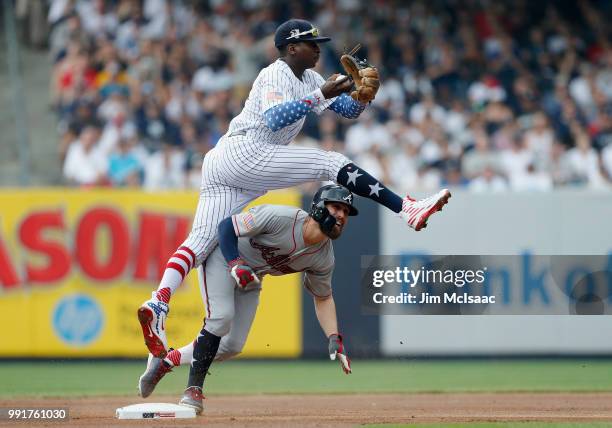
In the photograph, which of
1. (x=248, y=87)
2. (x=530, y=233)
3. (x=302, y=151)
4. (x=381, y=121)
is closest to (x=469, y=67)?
(x=381, y=121)

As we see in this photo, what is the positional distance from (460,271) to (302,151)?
4528 mm

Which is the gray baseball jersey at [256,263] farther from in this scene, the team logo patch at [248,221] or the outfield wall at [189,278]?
the outfield wall at [189,278]

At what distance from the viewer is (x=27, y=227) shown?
1268 cm

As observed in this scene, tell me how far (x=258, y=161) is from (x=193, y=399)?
5.34 ft

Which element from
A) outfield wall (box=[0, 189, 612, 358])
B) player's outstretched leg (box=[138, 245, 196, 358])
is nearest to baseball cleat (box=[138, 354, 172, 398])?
player's outstretched leg (box=[138, 245, 196, 358])

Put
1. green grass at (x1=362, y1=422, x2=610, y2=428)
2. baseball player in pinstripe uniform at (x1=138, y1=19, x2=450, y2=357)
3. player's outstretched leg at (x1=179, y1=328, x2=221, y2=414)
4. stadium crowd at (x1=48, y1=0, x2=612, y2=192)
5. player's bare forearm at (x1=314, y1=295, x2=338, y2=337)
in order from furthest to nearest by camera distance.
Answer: stadium crowd at (x1=48, y1=0, x2=612, y2=192)
player's bare forearm at (x1=314, y1=295, x2=338, y2=337)
player's outstretched leg at (x1=179, y1=328, x2=221, y2=414)
baseball player in pinstripe uniform at (x1=138, y1=19, x2=450, y2=357)
green grass at (x1=362, y1=422, x2=610, y2=428)

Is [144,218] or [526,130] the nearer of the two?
[144,218]

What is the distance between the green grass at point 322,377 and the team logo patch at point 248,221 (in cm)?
305

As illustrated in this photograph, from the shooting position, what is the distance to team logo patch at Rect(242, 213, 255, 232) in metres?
7.59

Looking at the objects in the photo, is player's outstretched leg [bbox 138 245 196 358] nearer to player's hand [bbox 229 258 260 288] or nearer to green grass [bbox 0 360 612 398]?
player's hand [bbox 229 258 260 288]

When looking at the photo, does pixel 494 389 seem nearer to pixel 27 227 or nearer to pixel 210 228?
pixel 210 228

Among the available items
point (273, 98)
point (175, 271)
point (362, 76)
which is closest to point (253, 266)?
point (175, 271)

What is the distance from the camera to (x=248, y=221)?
761 cm

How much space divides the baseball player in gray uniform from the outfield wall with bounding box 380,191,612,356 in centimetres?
453
